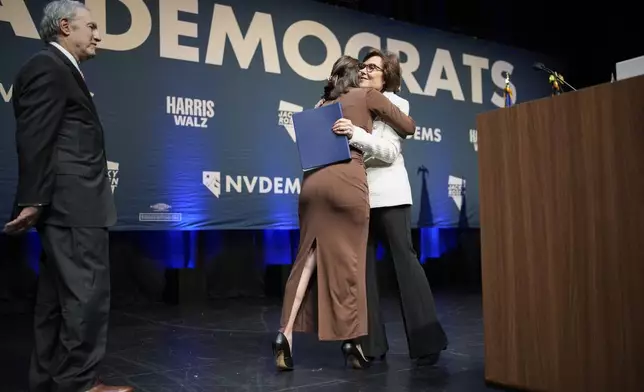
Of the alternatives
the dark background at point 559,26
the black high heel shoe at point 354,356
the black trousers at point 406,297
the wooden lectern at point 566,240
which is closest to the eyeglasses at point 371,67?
the black trousers at point 406,297

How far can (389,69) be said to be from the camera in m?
2.28

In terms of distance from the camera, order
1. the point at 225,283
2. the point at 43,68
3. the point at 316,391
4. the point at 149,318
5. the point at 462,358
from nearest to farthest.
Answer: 1. the point at 43,68
2. the point at 316,391
3. the point at 462,358
4. the point at 149,318
5. the point at 225,283

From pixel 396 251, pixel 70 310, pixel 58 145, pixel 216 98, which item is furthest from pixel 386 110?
pixel 216 98

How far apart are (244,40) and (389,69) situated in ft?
6.90

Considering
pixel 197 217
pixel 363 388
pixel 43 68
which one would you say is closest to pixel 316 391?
pixel 363 388

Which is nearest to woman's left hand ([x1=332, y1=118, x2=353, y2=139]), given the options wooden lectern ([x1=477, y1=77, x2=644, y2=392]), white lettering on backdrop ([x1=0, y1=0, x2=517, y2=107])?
wooden lectern ([x1=477, y1=77, x2=644, y2=392])

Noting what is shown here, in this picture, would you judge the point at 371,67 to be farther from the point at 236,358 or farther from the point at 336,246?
the point at 236,358

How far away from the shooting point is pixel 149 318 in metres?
3.45

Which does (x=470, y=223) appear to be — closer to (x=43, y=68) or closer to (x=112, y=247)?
(x=112, y=247)

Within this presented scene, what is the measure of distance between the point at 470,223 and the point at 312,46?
208cm

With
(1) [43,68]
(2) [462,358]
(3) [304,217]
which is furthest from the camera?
(2) [462,358]

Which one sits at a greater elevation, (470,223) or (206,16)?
(206,16)

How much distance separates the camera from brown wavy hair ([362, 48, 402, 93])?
2.27 m

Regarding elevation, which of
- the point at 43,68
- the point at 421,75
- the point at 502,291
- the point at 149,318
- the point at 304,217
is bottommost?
the point at 149,318
